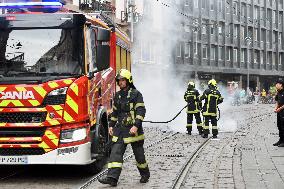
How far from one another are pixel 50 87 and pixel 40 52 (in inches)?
28.9

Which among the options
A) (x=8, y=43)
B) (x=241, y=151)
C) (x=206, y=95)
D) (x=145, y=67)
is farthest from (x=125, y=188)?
(x=145, y=67)

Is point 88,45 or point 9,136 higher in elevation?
point 88,45

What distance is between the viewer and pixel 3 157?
8516 millimetres

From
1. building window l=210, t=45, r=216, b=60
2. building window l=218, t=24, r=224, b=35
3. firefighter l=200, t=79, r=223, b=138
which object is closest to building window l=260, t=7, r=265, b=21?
building window l=218, t=24, r=224, b=35

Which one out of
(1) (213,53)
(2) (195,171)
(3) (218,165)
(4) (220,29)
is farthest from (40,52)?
(4) (220,29)

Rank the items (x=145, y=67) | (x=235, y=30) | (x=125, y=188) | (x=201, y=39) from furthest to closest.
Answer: (x=235, y=30)
(x=201, y=39)
(x=145, y=67)
(x=125, y=188)

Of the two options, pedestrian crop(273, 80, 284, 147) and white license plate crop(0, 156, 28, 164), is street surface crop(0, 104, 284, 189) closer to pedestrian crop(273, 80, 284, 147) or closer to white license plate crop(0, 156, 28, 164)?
white license plate crop(0, 156, 28, 164)

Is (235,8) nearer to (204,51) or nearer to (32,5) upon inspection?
(204,51)

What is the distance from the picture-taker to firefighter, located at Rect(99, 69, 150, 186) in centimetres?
841

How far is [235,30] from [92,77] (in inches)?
2369

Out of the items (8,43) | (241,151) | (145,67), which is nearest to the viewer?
(8,43)

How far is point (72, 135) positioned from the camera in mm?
8570

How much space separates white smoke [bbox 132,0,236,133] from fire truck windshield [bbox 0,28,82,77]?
11.3m

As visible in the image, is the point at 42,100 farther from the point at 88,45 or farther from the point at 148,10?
the point at 148,10
